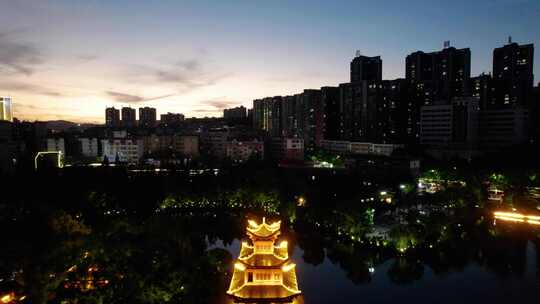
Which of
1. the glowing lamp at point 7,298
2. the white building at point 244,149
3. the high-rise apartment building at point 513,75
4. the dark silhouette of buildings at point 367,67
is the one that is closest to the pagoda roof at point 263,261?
the glowing lamp at point 7,298

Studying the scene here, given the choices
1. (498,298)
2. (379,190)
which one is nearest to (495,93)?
(379,190)

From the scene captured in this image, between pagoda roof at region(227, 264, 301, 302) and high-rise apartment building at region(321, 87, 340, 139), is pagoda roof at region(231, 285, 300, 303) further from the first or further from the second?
high-rise apartment building at region(321, 87, 340, 139)

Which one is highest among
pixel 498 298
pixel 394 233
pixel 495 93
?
pixel 495 93

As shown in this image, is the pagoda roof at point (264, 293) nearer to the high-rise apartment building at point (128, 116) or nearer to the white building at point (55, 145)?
the white building at point (55, 145)

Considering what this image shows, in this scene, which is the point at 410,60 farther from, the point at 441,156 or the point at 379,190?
the point at 379,190

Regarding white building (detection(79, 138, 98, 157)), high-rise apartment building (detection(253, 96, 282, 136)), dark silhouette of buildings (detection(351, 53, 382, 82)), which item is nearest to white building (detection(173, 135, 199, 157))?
white building (detection(79, 138, 98, 157))

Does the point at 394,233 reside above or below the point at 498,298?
above
